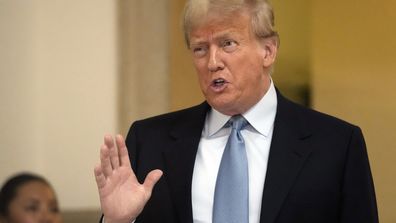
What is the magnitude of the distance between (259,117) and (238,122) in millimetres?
50

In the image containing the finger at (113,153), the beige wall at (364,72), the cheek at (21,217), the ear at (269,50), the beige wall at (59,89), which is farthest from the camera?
the beige wall at (59,89)

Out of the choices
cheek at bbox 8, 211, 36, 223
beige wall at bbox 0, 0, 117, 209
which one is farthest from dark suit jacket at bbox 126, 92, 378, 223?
beige wall at bbox 0, 0, 117, 209

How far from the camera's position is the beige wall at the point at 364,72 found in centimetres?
342

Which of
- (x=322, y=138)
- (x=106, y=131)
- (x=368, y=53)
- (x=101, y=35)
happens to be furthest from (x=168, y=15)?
(x=322, y=138)

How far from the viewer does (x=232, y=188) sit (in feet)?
6.74

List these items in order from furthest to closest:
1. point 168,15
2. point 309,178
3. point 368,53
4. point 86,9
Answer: point 86,9 < point 168,15 < point 368,53 < point 309,178

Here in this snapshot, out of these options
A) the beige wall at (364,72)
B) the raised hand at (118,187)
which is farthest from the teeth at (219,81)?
the beige wall at (364,72)

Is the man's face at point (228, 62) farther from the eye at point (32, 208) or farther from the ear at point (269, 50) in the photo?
the eye at point (32, 208)

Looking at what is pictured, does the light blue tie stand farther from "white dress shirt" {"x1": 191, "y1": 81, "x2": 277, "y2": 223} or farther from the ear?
the ear

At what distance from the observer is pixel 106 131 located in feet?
14.5

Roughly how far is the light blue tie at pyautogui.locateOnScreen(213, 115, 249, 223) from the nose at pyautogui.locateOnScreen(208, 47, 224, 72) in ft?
0.57

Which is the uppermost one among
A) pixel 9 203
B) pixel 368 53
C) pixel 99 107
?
pixel 368 53

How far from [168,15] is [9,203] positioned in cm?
112

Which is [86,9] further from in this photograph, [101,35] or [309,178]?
[309,178]
